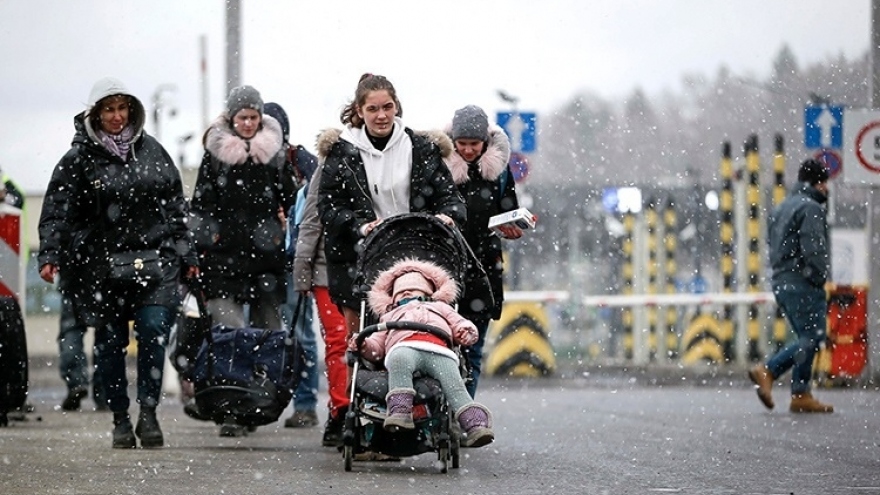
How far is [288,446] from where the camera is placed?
11.9 metres

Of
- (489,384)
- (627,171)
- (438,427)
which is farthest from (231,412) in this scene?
(627,171)

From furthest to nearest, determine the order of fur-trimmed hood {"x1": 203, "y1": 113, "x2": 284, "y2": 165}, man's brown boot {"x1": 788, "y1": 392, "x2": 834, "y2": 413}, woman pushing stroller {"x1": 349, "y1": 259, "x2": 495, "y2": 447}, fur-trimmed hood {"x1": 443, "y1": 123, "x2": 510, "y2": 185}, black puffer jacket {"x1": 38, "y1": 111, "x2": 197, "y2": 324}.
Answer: man's brown boot {"x1": 788, "y1": 392, "x2": 834, "y2": 413} < fur-trimmed hood {"x1": 203, "y1": 113, "x2": 284, "y2": 165} < fur-trimmed hood {"x1": 443, "y1": 123, "x2": 510, "y2": 185} < black puffer jacket {"x1": 38, "y1": 111, "x2": 197, "y2": 324} < woman pushing stroller {"x1": 349, "y1": 259, "x2": 495, "y2": 447}

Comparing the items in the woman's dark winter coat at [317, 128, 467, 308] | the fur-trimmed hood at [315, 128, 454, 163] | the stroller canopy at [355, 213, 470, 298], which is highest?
the fur-trimmed hood at [315, 128, 454, 163]

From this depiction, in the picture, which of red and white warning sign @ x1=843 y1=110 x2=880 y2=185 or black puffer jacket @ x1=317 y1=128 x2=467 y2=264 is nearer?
black puffer jacket @ x1=317 y1=128 x2=467 y2=264

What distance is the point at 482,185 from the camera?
11875 millimetres

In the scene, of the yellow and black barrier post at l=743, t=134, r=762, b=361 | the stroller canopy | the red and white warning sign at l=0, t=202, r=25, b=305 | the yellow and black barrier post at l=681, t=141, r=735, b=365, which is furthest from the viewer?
the yellow and black barrier post at l=681, t=141, r=735, b=365

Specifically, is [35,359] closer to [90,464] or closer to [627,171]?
[90,464]

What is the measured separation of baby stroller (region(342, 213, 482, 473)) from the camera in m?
9.65

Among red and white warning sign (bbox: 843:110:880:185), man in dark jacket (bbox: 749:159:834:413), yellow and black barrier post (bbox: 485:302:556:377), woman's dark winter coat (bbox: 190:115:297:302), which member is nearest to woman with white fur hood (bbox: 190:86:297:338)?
woman's dark winter coat (bbox: 190:115:297:302)

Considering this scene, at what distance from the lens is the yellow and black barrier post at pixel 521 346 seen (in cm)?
2488

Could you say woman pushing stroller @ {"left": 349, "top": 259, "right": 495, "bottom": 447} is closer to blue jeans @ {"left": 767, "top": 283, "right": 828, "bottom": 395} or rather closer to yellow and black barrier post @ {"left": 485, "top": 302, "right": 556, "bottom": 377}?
blue jeans @ {"left": 767, "top": 283, "right": 828, "bottom": 395}

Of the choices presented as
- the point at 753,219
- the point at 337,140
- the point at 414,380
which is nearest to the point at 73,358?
the point at 337,140

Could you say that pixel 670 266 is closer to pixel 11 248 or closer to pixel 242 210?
pixel 11 248

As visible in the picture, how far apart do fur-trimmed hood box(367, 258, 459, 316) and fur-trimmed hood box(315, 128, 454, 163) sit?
3.18ft
